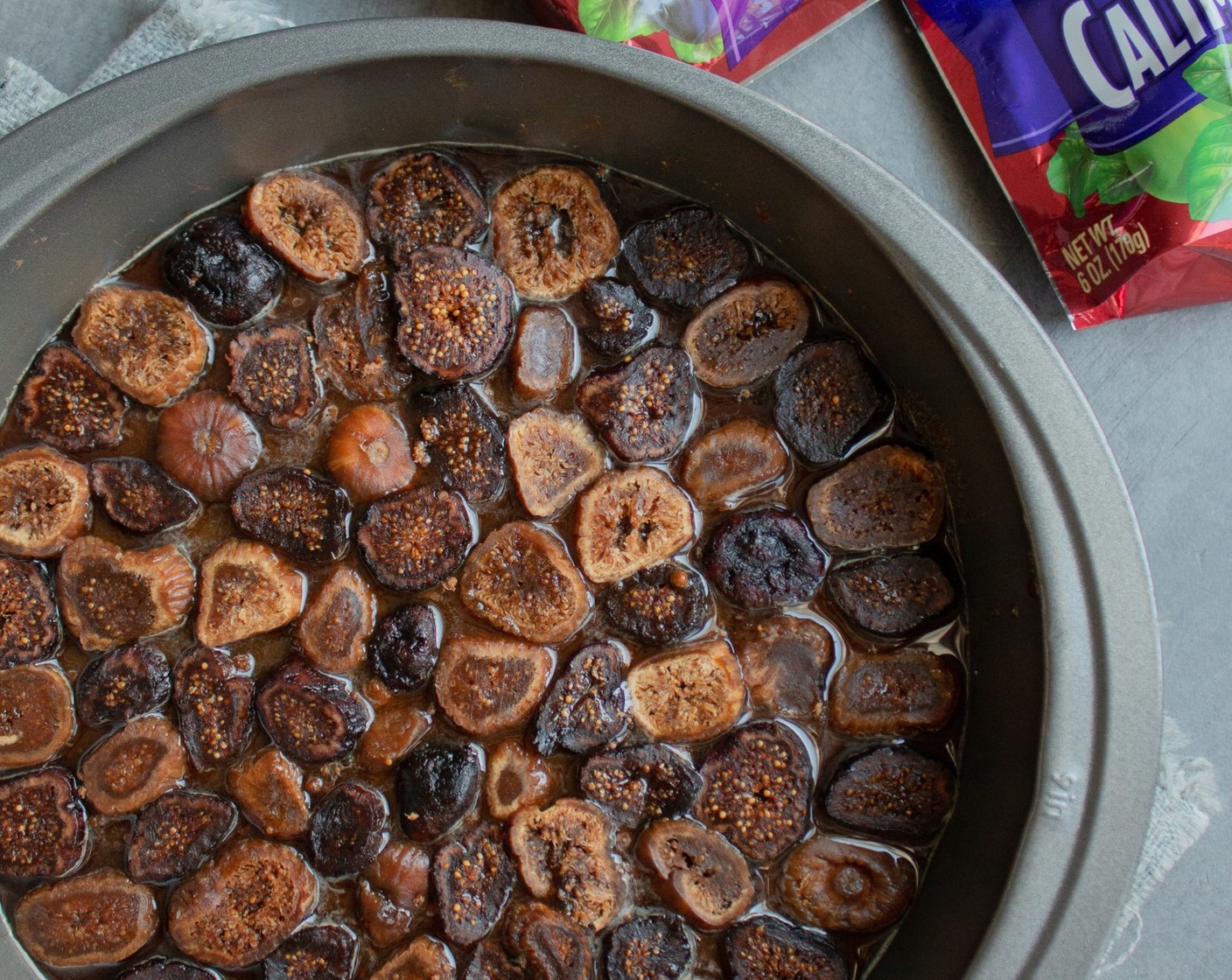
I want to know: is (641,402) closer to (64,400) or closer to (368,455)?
(368,455)

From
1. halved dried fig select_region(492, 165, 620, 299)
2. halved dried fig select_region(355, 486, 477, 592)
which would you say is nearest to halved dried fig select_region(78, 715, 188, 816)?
halved dried fig select_region(355, 486, 477, 592)

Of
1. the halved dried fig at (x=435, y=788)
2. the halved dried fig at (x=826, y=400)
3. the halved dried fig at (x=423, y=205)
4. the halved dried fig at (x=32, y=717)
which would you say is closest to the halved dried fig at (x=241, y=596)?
the halved dried fig at (x=32, y=717)

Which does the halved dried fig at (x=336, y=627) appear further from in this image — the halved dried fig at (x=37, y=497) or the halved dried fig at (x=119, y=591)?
the halved dried fig at (x=37, y=497)

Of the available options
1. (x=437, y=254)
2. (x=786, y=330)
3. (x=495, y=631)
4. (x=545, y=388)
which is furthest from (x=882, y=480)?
(x=437, y=254)

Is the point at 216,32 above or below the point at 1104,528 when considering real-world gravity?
above

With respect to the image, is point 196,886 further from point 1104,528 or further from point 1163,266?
point 1163,266

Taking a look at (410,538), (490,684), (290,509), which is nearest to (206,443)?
(290,509)
